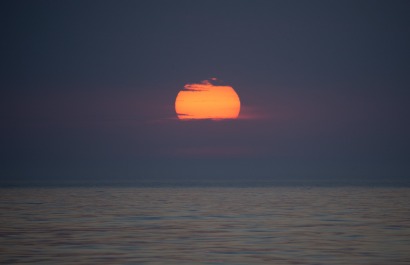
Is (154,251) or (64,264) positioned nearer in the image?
(64,264)

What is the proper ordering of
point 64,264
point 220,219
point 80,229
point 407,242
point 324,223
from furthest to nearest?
point 220,219 < point 324,223 < point 80,229 < point 407,242 < point 64,264

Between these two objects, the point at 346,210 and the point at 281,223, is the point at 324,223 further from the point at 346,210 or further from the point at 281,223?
the point at 346,210

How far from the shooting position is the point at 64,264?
24672 millimetres

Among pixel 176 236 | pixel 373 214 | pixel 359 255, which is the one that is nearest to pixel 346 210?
pixel 373 214

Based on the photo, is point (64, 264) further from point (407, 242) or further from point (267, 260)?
point (407, 242)

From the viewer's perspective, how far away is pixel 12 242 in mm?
30281

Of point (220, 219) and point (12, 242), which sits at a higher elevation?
point (220, 219)

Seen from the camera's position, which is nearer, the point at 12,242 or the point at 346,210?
the point at 12,242

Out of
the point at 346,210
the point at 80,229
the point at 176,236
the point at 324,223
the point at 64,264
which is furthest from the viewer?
the point at 346,210

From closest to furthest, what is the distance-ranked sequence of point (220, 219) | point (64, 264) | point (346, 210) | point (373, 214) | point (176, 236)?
point (64, 264) < point (176, 236) < point (220, 219) < point (373, 214) < point (346, 210)

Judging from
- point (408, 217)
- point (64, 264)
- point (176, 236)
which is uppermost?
point (408, 217)

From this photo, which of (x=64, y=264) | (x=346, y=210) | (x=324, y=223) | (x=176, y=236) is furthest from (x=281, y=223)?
(x=64, y=264)

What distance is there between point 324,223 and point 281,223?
6.69ft

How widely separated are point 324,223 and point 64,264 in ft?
56.2
